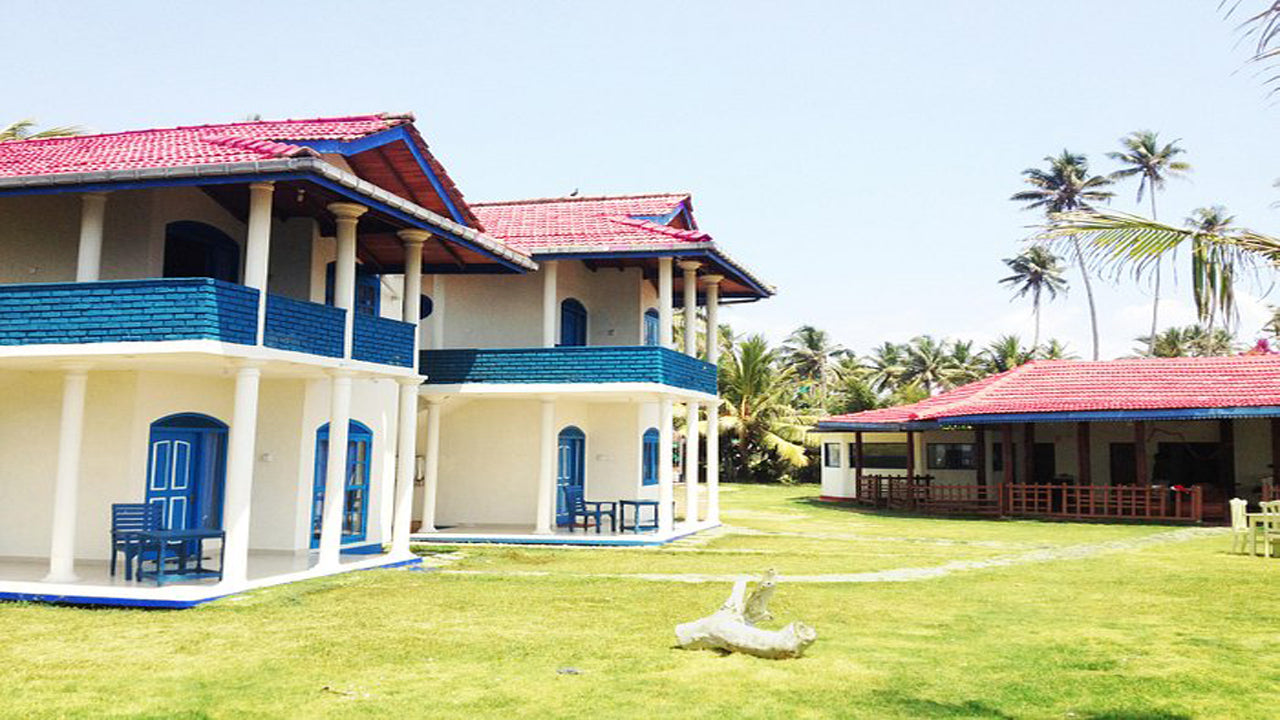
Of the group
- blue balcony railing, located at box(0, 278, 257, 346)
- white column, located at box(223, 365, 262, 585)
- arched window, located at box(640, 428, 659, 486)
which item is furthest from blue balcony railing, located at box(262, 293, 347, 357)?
arched window, located at box(640, 428, 659, 486)

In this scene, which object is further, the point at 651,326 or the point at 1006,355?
the point at 1006,355

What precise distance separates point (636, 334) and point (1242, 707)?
A: 15.8 metres

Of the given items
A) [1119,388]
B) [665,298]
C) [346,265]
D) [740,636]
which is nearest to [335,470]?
[346,265]

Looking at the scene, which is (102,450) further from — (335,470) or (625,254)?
(625,254)

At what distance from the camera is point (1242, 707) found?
6539 millimetres

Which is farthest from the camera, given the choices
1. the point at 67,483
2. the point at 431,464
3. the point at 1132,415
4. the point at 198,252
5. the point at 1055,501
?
the point at 1055,501

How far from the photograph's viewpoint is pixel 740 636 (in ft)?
26.7

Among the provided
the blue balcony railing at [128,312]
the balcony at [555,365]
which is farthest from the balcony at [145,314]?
the balcony at [555,365]

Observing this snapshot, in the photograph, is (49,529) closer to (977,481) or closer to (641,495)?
(641,495)

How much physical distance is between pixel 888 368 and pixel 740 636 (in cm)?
6472

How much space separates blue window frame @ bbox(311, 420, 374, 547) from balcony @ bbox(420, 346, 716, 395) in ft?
8.35

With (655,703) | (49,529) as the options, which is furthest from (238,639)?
(49,529)

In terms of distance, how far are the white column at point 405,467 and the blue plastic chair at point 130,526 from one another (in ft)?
10.7

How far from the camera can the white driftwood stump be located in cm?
798
